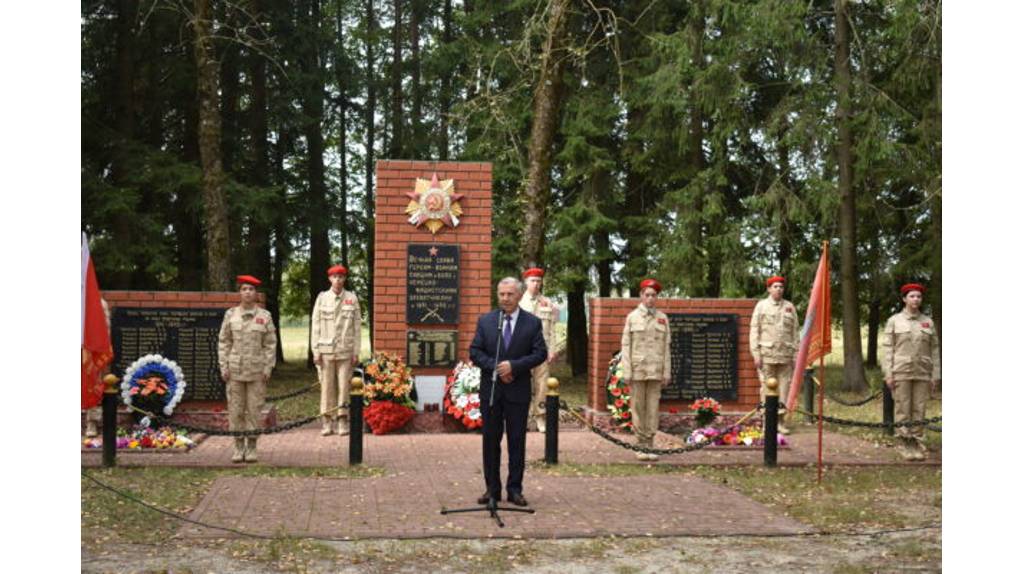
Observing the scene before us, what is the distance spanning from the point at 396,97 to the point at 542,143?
15026 mm

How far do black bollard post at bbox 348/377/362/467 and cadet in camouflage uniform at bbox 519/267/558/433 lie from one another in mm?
3453

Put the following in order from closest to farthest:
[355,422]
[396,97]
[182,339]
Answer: [355,422] < [182,339] < [396,97]

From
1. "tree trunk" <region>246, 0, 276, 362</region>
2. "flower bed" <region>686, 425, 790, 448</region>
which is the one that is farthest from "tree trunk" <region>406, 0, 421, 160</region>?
"flower bed" <region>686, 425, 790, 448</region>

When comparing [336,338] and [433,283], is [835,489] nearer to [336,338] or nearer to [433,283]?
[433,283]

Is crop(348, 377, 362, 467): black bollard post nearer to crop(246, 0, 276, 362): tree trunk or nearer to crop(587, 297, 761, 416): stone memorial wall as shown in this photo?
crop(587, 297, 761, 416): stone memorial wall

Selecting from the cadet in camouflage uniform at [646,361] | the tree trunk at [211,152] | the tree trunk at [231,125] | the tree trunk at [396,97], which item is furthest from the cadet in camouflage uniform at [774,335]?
the tree trunk at [396,97]

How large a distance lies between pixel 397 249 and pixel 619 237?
1266 cm

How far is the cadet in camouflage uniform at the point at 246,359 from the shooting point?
11.9m

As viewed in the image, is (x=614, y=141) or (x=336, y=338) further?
(x=614, y=141)

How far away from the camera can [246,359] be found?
39.1ft

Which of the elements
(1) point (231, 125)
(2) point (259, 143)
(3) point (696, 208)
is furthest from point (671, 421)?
(2) point (259, 143)

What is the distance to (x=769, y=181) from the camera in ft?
83.0

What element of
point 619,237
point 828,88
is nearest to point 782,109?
point 828,88

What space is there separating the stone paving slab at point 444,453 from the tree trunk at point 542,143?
12.7 feet
